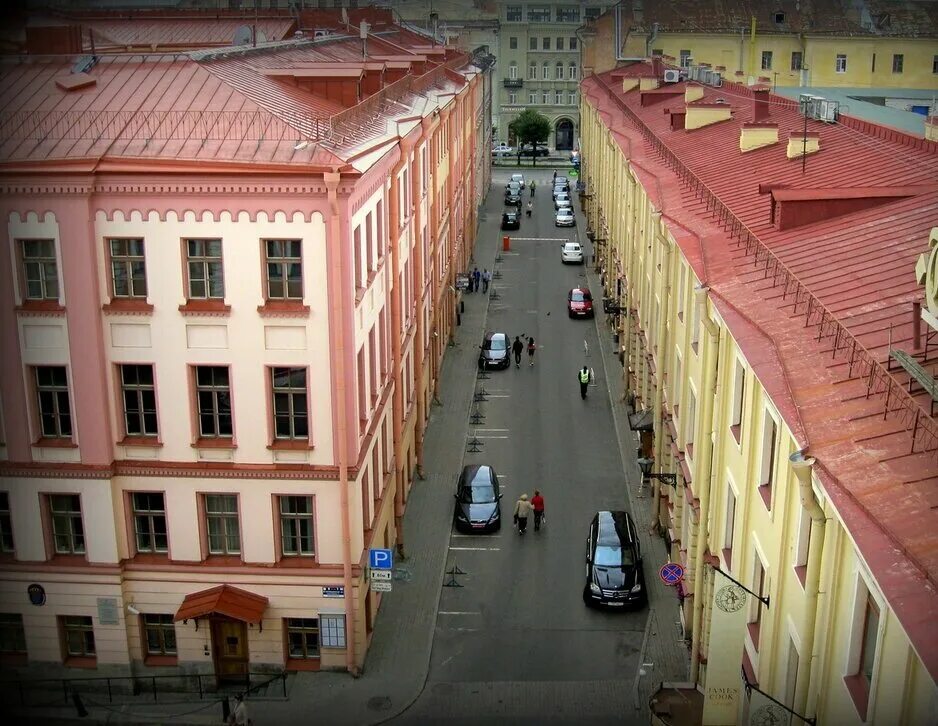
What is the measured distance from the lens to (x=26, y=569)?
21.4m

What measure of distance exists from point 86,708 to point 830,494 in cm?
1646

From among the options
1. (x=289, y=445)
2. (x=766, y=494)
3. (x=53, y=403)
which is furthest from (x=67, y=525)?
(x=766, y=494)

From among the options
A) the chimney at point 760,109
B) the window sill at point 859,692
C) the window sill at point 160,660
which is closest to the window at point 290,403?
the window sill at point 160,660

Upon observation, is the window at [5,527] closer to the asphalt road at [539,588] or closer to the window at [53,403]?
the window at [53,403]

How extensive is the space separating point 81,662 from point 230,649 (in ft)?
10.3

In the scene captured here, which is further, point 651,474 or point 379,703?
point 651,474

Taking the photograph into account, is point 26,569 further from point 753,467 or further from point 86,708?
point 753,467

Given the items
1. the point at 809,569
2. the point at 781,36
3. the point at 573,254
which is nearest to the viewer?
the point at 809,569

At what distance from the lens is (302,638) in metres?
22.2

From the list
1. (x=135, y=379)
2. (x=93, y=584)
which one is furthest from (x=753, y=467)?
(x=93, y=584)

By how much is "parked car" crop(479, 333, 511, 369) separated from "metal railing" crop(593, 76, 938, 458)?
59.3 feet

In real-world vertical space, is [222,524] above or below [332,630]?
above

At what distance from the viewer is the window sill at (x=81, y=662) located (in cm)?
2191

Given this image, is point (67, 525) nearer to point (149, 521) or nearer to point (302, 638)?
point (149, 521)
